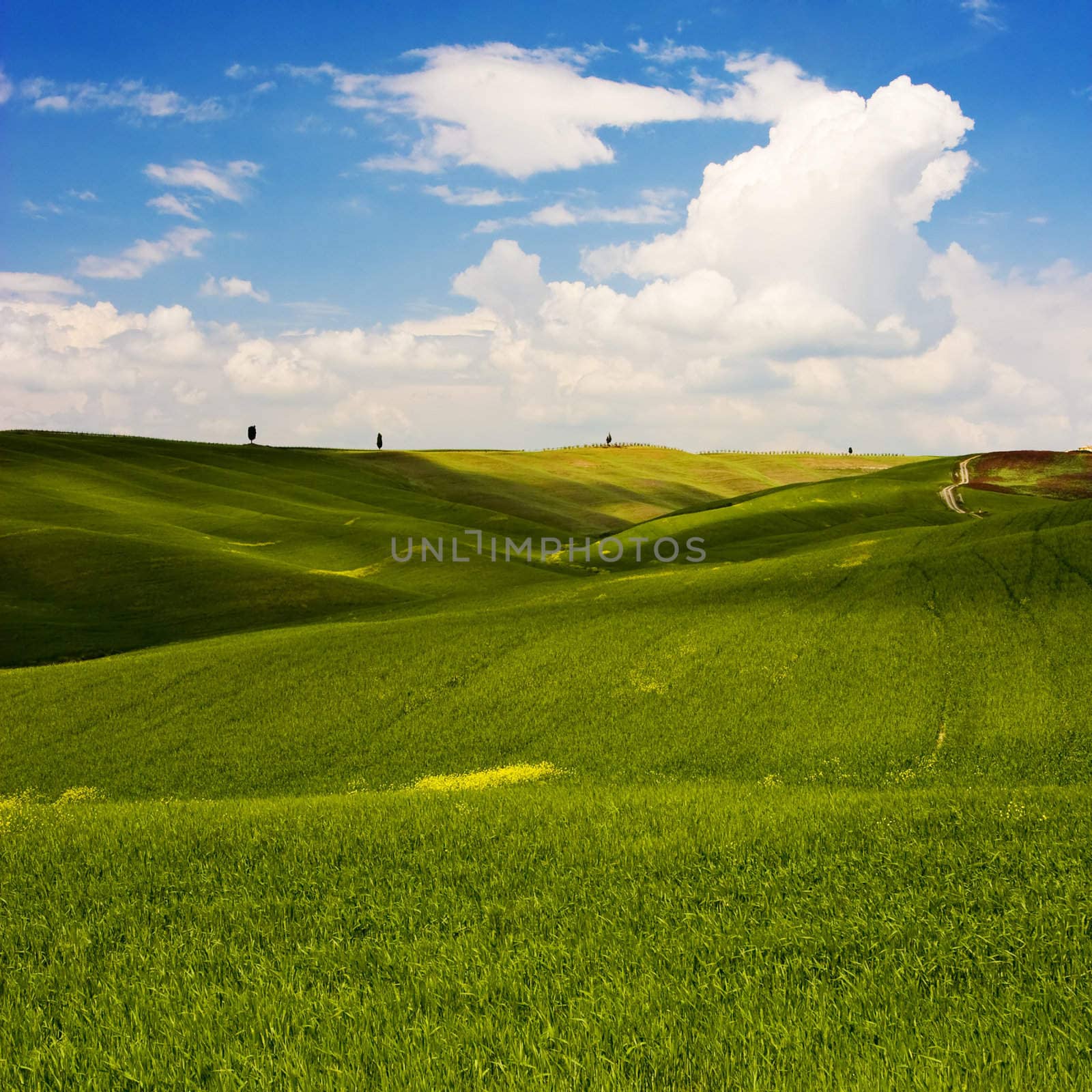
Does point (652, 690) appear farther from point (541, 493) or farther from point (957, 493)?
point (541, 493)

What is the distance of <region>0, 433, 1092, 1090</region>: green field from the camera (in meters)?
8.07

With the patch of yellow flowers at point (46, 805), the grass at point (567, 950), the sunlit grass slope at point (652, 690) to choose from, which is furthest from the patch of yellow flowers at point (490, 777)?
the patch of yellow flowers at point (46, 805)

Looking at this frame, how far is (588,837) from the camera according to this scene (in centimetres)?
1411

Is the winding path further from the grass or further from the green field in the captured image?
the grass

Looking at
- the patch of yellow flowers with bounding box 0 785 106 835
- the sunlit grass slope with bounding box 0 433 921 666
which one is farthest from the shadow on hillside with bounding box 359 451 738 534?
the patch of yellow flowers with bounding box 0 785 106 835

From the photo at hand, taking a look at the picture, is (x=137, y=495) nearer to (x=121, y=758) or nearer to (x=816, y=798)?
(x=121, y=758)

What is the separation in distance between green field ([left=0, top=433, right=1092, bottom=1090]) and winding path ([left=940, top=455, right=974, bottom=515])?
43.5 m

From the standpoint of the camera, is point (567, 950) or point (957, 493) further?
point (957, 493)

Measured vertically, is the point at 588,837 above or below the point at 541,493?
below

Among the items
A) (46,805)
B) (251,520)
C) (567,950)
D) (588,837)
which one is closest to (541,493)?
(251,520)

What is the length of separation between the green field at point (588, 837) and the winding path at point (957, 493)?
143ft

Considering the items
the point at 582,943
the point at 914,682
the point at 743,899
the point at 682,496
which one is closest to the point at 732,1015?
the point at 582,943

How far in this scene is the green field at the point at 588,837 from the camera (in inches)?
318

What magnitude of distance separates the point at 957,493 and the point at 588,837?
341 ft
